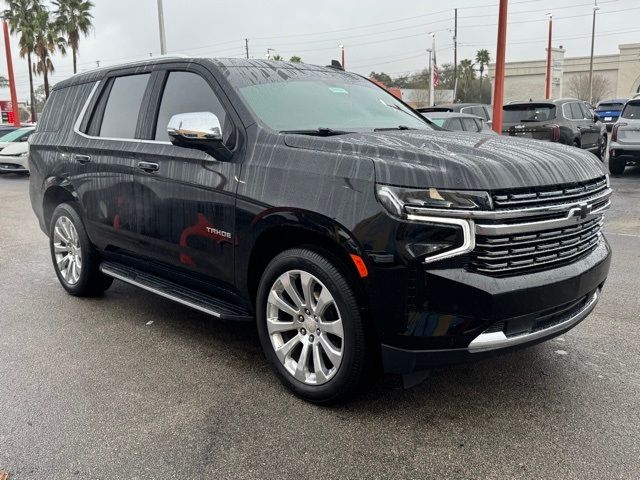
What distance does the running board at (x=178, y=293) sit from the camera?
146 inches

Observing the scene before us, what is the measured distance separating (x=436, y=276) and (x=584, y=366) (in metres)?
1.63

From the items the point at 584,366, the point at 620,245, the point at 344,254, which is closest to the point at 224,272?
the point at 344,254

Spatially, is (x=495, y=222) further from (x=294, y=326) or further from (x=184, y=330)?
(x=184, y=330)

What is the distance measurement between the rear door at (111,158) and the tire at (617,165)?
39.4ft

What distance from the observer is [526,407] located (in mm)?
3262

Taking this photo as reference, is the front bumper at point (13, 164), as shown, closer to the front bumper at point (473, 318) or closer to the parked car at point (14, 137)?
the parked car at point (14, 137)

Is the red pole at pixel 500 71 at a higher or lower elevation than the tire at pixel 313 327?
higher

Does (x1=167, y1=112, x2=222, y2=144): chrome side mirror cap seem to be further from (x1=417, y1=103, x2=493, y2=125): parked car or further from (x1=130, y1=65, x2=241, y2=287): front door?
(x1=417, y1=103, x2=493, y2=125): parked car

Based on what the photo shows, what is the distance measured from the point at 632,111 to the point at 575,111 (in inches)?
51.0

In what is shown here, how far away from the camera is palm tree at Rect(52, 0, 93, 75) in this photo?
3747 centimetres

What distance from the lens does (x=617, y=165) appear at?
13.8m

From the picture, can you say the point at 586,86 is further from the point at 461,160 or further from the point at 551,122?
the point at 461,160

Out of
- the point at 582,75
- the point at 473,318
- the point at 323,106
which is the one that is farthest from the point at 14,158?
the point at 582,75

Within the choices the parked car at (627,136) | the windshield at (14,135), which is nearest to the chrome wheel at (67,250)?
the parked car at (627,136)
